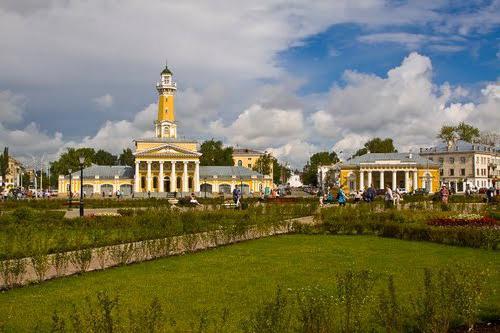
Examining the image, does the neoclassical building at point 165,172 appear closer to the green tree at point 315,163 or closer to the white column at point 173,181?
the white column at point 173,181

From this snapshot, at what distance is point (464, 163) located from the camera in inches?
3954

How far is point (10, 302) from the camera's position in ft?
33.5

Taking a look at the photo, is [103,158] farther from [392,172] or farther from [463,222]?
[463,222]

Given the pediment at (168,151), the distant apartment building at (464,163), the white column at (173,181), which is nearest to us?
the pediment at (168,151)

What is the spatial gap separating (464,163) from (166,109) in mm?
54200

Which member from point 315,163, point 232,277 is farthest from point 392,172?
point 232,277

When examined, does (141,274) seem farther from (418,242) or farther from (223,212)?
(223,212)

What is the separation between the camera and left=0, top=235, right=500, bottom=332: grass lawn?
9.62 meters

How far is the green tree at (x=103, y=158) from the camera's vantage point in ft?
443

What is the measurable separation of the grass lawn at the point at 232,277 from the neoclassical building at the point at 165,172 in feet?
222

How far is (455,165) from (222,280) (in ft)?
322

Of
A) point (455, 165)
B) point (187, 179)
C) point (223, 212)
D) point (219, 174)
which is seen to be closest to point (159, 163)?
point (187, 179)

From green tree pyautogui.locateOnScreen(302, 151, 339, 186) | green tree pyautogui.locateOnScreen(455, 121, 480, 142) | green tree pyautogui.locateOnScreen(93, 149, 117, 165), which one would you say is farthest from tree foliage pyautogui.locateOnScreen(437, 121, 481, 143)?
green tree pyautogui.locateOnScreen(93, 149, 117, 165)

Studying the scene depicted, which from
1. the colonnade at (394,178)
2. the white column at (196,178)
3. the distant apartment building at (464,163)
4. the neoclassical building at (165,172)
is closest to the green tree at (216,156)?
the neoclassical building at (165,172)
